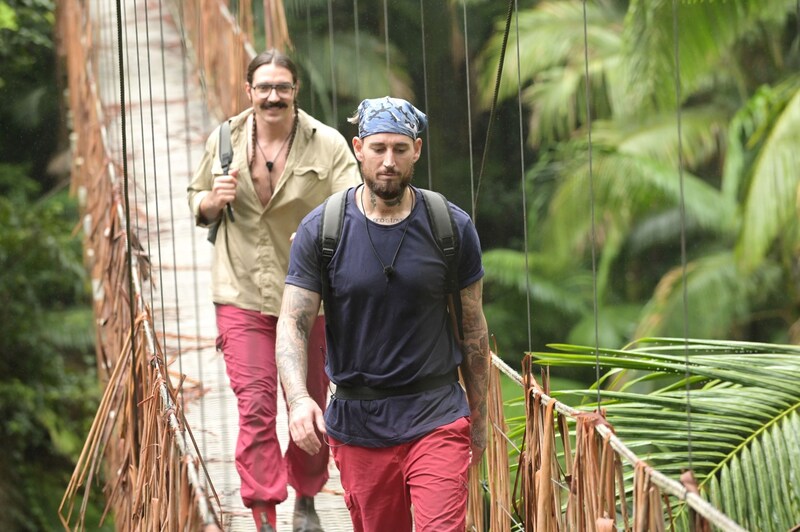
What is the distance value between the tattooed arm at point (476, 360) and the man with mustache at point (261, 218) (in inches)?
26.8

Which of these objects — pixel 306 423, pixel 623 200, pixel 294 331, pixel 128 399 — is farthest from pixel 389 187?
pixel 623 200

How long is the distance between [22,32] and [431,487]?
998cm

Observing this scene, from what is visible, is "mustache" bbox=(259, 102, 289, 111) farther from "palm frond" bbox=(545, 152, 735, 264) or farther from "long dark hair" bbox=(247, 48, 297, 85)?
"palm frond" bbox=(545, 152, 735, 264)

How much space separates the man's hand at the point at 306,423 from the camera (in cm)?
226

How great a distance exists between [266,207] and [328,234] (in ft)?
2.79

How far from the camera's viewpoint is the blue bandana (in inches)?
93.7

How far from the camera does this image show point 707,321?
32.1 ft

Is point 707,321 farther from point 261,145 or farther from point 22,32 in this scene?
point 261,145

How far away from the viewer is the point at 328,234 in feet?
7.86

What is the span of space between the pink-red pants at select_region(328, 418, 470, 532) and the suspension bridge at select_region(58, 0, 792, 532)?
155 mm

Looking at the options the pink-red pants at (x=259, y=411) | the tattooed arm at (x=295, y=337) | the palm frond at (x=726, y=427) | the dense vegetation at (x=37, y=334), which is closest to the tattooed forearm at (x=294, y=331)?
the tattooed arm at (x=295, y=337)

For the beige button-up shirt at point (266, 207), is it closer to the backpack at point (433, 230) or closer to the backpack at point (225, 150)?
the backpack at point (225, 150)

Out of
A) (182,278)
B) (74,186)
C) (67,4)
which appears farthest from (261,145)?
(67,4)

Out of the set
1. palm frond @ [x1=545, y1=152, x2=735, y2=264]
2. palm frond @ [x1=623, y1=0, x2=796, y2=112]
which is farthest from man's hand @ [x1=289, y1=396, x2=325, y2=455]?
palm frond @ [x1=545, y1=152, x2=735, y2=264]
